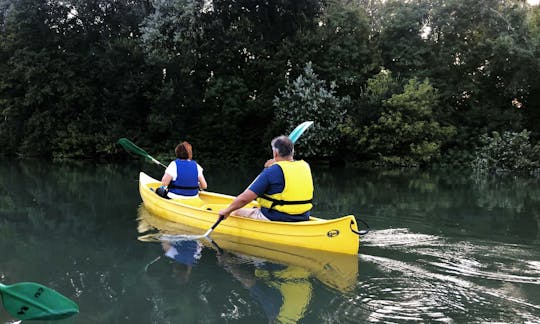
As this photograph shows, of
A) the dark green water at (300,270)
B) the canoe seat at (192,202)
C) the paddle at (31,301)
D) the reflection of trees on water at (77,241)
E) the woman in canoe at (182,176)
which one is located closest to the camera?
the paddle at (31,301)

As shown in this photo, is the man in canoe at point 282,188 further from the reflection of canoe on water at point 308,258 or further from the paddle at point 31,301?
the paddle at point 31,301

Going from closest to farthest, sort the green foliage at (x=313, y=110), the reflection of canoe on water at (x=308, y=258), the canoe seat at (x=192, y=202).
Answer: the reflection of canoe on water at (x=308, y=258), the canoe seat at (x=192, y=202), the green foliage at (x=313, y=110)

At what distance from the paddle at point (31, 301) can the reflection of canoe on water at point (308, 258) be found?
232cm

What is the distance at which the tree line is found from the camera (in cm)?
1789

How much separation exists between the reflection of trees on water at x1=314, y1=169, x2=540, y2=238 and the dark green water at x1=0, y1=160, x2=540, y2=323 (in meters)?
0.06

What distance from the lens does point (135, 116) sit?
66.2ft

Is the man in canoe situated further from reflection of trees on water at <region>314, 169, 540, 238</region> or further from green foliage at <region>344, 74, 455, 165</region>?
green foliage at <region>344, 74, 455, 165</region>

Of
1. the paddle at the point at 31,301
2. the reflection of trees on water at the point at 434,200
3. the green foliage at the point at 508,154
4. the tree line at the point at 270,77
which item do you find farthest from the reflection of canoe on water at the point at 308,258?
the green foliage at the point at 508,154

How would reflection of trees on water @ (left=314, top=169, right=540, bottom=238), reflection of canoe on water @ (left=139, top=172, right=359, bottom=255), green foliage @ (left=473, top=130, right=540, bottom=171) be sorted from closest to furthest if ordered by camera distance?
reflection of canoe on water @ (left=139, top=172, right=359, bottom=255) → reflection of trees on water @ (left=314, top=169, right=540, bottom=238) → green foliage @ (left=473, top=130, right=540, bottom=171)

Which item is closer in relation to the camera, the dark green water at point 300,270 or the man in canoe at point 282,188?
the dark green water at point 300,270

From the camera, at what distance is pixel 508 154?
16938mm

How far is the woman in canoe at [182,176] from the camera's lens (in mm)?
7191

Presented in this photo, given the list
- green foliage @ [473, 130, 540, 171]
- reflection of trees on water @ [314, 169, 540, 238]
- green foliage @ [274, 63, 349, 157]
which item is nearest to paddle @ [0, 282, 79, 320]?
reflection of trees on water @ [314, 169, 540, 238]

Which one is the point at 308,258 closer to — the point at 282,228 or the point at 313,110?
the point at 282,228
